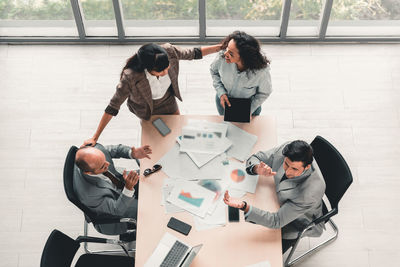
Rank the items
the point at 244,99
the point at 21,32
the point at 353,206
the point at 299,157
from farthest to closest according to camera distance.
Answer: the point at 21,32
the point at 353,206
the point at 244,99
the point at 299,157

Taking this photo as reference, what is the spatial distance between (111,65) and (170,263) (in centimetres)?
274

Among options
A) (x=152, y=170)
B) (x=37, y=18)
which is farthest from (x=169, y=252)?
(x=37, y=18)

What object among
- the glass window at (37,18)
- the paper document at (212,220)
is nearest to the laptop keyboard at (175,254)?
the paper document at (212,220)

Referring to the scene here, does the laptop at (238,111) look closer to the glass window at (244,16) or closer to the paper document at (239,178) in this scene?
the paper document at (239,178)

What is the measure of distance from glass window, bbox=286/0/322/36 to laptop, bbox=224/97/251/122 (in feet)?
5.87

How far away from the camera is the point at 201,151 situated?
3125 mm

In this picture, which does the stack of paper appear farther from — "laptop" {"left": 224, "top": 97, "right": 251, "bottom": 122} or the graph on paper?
the graph on paper

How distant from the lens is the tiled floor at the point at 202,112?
378 cm

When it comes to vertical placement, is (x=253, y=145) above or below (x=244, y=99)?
below

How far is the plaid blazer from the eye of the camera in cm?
301

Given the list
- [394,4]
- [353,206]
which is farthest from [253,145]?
[394,4]

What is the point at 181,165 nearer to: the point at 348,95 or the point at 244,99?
the point at 244,99

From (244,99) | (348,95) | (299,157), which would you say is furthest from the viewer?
(348,95)

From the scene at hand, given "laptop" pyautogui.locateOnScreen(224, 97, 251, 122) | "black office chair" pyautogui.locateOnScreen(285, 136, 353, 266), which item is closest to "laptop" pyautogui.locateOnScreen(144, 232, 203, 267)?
"black office chair" pyautogui.locateOnScreen(285, 136, 353, 266)
